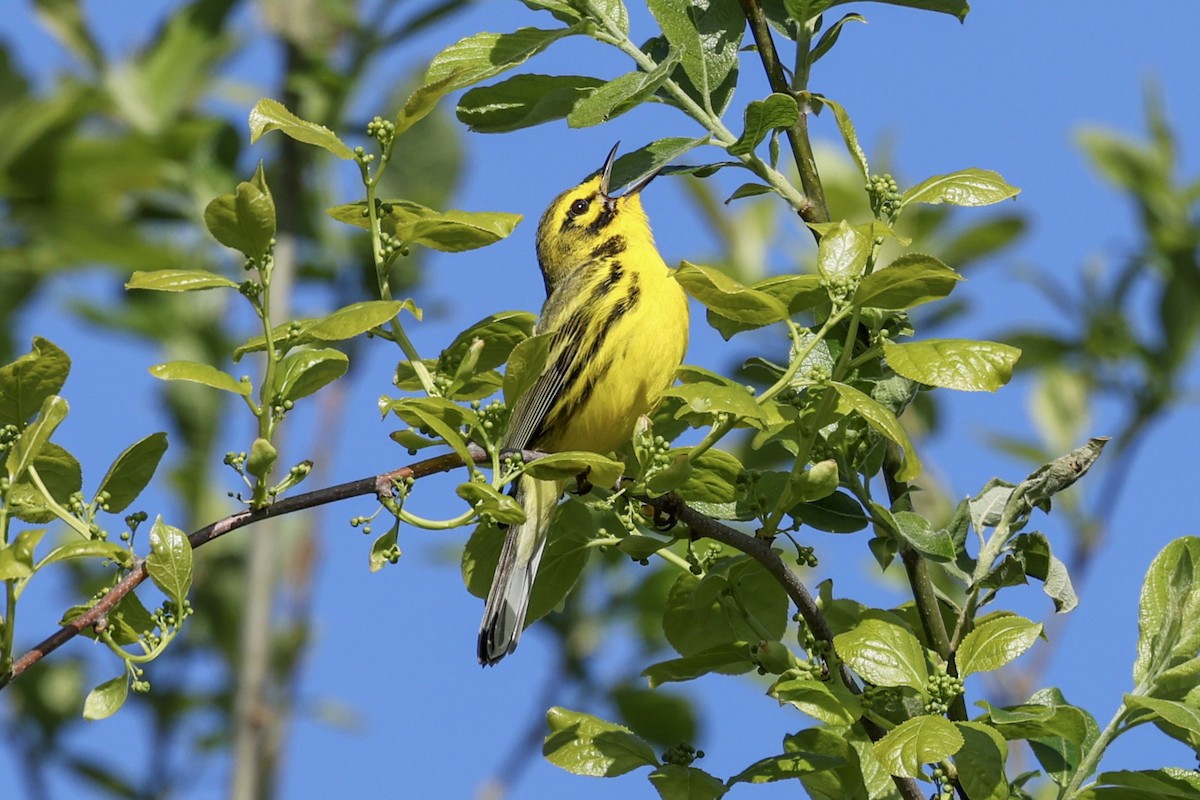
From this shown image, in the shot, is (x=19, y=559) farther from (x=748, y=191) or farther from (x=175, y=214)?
(x=175, y=214)

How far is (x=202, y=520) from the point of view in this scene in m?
5.98

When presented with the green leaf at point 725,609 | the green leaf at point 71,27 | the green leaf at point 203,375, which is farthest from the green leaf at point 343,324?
the green leaf at point 71,27

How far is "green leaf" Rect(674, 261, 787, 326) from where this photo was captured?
2256 mm

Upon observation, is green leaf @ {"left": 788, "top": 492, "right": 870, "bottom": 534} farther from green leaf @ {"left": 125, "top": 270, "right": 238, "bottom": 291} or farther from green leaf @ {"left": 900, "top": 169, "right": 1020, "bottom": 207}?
green leaf @ {"left": 125, "top": 270, "right": 238, "bottom": 291}

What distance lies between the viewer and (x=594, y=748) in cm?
265

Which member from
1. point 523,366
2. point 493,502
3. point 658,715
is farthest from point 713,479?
point 658,715

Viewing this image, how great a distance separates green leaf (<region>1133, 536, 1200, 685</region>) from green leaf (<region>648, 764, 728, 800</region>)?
74 centimetres

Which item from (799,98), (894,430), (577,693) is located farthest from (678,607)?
(577,693)

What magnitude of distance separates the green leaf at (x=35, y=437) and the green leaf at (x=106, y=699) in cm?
37

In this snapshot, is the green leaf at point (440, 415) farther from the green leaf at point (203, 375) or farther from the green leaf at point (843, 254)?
the green leaf at point (843, 254)

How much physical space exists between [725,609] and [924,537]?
18.5 inches

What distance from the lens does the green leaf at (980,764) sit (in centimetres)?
222

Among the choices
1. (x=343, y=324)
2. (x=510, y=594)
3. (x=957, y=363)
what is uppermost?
(x=957, y=363)

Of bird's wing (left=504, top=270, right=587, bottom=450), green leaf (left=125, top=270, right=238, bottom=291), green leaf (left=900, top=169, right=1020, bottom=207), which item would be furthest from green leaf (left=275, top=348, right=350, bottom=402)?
bird's wing (left=504, top=270, right=587, bottom=450)
